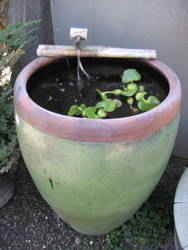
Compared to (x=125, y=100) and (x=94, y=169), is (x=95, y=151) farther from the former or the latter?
(x=125, y=100)

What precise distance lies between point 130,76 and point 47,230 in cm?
84

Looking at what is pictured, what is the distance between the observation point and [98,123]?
1.11m

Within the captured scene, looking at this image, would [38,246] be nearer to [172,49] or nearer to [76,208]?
[76,208]

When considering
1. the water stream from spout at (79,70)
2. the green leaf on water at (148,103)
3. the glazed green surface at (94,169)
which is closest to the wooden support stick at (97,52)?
the water stream from spout at (79,70)

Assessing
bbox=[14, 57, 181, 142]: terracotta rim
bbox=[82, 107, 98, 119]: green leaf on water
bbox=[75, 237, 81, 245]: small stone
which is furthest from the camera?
bbox=[75, 237, 81, 245]: small stone

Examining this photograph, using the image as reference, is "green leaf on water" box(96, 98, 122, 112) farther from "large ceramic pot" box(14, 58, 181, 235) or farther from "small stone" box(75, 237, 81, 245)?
"small stone" box(75, 237, 81, 245)

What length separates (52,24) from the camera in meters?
1.98

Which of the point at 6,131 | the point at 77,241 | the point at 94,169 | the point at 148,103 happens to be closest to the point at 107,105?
the point at 148,103

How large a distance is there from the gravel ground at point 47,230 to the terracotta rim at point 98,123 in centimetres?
71

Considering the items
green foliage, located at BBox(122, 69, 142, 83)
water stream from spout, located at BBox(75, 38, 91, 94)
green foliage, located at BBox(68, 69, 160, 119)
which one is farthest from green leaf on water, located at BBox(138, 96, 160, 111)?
water stream from spout, located at BBox(75, 38, 91, 94)

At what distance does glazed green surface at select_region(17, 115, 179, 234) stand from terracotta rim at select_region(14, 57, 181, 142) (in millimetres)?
24

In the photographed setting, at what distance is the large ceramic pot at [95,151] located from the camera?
3.70 ft

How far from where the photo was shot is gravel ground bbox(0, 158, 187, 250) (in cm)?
169

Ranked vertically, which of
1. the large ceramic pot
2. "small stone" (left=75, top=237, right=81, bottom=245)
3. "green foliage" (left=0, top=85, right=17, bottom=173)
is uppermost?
the large ceramic pot
